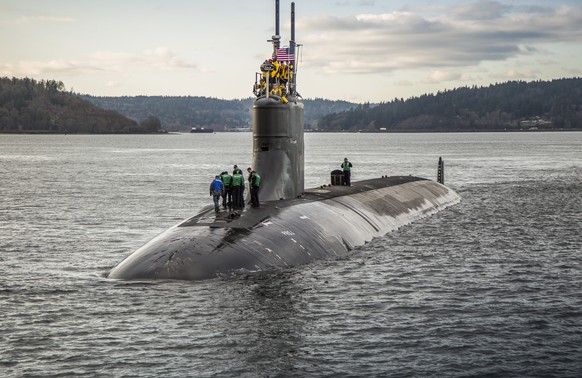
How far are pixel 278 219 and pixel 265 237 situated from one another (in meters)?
2.18

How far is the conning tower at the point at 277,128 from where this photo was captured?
34.1 meters

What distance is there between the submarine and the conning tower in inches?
1.6

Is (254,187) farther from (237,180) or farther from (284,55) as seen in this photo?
(284,55)

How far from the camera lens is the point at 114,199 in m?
62.4

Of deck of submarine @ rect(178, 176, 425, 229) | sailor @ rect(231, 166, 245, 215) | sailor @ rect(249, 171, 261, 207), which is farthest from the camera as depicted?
sailor @ rect(249, 171, 261, 207)

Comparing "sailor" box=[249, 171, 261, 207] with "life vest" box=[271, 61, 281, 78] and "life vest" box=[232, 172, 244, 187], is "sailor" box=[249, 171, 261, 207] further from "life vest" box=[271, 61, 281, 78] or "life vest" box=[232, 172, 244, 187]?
"life vest" box=[271, 61, 281, 78]

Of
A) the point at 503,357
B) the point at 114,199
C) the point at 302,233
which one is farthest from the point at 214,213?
the point at 114,199

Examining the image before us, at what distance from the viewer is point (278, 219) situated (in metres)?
30.0

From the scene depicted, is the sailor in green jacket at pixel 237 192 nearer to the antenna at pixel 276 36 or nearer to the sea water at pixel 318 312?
the sea water at pixel 318 312

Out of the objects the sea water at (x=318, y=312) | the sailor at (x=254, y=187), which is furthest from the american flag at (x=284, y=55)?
the sea water at (x=318, y=312)

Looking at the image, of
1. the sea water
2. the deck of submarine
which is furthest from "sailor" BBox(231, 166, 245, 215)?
the sea water

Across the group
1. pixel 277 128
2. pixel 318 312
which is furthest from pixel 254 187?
pixel 318 312

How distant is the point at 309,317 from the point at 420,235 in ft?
55.6

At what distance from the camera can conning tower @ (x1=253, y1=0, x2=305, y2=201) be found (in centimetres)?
3406
